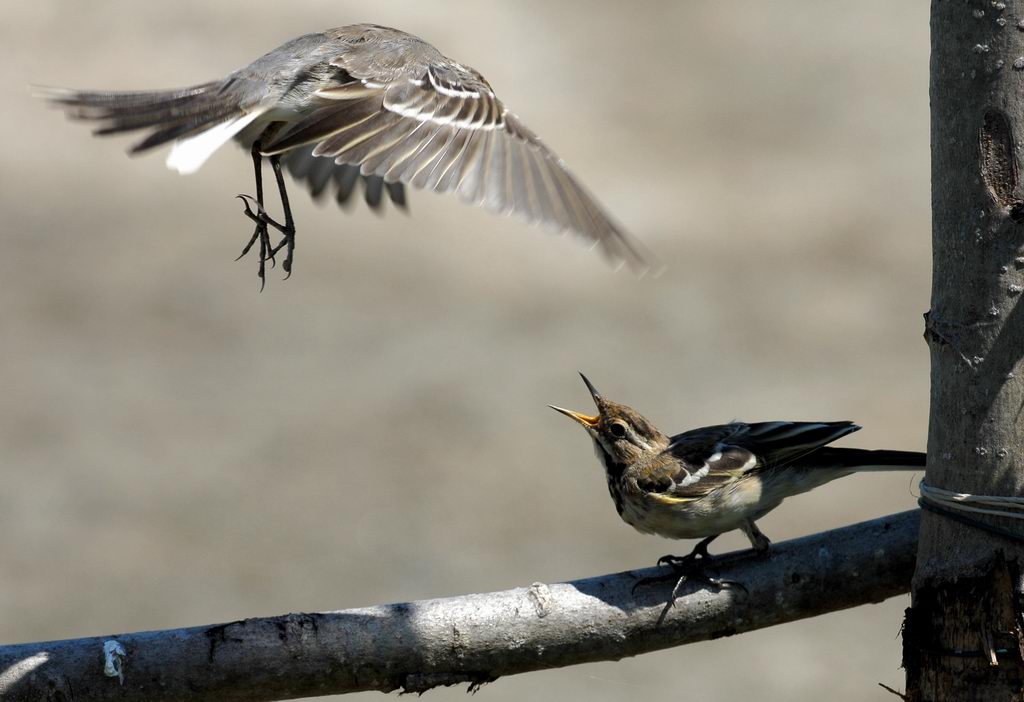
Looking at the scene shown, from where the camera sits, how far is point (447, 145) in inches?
197

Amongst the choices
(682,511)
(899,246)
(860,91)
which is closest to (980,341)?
(682,511)

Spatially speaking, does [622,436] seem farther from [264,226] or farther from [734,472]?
[264,226]

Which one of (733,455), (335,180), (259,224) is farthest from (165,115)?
(733,455)

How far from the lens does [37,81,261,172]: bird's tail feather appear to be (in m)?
4.62

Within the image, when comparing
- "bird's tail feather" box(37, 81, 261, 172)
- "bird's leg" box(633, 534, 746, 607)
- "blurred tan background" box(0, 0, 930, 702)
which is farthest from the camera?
"blurred tan background" box(0, 0, 930, 702)

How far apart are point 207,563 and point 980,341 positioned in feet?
26.6

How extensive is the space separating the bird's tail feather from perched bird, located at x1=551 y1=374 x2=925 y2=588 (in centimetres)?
152

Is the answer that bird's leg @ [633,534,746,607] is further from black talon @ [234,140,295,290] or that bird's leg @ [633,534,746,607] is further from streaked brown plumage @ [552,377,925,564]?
black talon @ [234,140,295,290]

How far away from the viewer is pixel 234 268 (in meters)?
15.0

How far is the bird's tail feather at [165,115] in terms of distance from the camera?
15.1 feet

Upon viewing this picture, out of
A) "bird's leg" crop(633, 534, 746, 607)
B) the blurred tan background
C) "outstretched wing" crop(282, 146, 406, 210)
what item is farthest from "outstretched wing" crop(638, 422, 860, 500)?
the blurred tan background

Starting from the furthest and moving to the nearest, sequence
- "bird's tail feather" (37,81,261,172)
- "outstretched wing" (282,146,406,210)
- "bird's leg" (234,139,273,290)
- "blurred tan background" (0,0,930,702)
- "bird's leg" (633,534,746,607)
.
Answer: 1. "blurred tan background" (0,0,930,702)
2. "outstretched wing" (282,146,406,210)
3. "bird's leg" (234,139,273,290)
4. "bird's tail feather" (37,81,261,172)
5. "bird's leg" (633,534,746,607)

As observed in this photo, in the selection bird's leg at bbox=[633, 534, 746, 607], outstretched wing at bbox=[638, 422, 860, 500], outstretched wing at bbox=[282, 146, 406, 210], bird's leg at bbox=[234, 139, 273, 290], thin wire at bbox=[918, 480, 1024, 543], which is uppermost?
outstretched wing at bbox=[282, 146, 406, 210]

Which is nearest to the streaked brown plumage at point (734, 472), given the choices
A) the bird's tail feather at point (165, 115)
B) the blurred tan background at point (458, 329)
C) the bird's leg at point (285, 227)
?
the bird's leg at point (285, 227)
